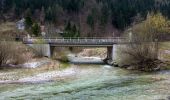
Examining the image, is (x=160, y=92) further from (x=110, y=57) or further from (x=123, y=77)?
(x=110, y=57)

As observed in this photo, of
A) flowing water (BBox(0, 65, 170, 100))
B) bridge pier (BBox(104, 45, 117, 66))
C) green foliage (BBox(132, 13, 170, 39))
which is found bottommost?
flowing water (BBox(0, 65, 170, 100))

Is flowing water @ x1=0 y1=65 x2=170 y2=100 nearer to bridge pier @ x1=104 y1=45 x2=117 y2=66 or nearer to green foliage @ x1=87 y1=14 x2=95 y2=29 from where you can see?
bridge pier @ x1=104 y1=45 x2=117 y2=66

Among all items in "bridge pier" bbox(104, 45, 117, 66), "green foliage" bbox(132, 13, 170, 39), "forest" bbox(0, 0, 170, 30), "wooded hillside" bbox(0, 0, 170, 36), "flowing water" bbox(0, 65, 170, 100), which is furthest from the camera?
"forest" bbox(0, 0, 170, 30)

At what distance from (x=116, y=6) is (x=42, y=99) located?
425ft

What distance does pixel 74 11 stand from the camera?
173 meters

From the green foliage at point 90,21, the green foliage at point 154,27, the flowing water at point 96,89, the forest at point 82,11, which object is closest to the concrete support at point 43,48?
the green foliage at point 154,27

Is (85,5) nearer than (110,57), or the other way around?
(110,57)

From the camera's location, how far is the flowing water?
42.1 metres

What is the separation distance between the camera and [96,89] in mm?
47406

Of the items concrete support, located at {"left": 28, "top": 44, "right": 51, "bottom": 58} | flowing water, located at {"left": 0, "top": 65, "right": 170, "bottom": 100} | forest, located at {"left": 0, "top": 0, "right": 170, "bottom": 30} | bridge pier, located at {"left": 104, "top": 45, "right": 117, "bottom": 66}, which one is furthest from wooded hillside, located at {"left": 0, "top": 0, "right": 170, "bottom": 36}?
flowing water, located at {"left": 0, "top": 65, "right": 170, "bottom": 100}

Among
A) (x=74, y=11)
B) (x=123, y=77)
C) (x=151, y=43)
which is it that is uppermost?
(x=74, y=11)

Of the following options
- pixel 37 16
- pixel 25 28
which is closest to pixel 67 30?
pixel 25 28

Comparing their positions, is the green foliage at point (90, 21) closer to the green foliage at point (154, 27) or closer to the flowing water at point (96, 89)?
the green foliage at point (154, 27)

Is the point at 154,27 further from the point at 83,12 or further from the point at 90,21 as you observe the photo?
the point at 83,12
